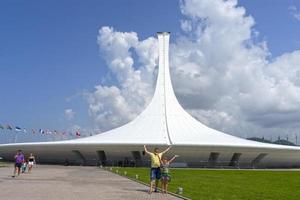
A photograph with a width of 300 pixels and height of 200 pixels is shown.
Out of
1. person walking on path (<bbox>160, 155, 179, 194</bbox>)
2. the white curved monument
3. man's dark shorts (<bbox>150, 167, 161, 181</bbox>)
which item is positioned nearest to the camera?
person walking on path (<bbox>160, 155, 179, 194</bbox>)

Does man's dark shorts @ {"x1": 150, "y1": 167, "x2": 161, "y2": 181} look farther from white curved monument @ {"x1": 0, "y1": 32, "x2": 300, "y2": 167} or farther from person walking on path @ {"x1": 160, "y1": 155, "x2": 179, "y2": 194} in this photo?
white curved monument @ {"x1": 0, "y1": 32, "x2": 300, "y2": 167}

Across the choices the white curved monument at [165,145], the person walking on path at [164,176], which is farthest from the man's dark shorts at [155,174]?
the white curved monument at [165,145]

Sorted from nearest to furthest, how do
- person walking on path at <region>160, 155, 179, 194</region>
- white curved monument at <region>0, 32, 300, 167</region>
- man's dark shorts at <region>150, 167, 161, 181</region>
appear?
person walking on path at <region>160, 155, 179, 194</region>, man's dark shorts at <region>150, 167, 161, 181</region>, white curved monument at <region>0, 32, 300, 167</region>

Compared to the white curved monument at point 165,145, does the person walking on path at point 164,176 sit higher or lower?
lower

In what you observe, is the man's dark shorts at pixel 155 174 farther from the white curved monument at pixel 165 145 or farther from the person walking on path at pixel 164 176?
the white curved monument at pixel 165 145

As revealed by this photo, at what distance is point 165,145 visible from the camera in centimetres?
3203

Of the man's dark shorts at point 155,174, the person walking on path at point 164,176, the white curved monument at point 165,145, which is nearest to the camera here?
the person walking on path at point 164,176

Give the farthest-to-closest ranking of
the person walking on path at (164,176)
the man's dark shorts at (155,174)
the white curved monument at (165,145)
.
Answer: the white curved monument at (165,145) < the man's dark shorts at (155,174) < the person walking on path at (164,176)

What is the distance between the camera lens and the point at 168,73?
42.5 m

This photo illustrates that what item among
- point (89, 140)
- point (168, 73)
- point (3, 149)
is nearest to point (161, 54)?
point (168, 73)

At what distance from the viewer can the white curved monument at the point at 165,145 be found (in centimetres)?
3291

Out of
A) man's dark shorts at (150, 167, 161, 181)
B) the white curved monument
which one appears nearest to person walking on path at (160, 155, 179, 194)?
man's dark shorts at (150, 167, 161, 181)

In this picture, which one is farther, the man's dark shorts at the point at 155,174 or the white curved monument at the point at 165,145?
the white curved monument at the point at 165,145

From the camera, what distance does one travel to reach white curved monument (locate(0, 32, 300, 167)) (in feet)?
108
